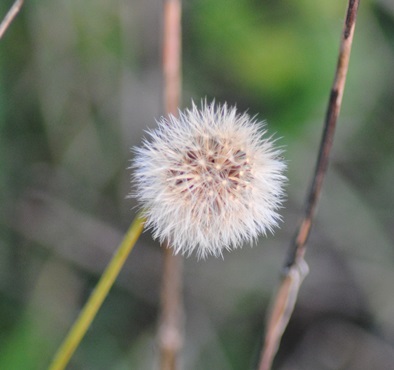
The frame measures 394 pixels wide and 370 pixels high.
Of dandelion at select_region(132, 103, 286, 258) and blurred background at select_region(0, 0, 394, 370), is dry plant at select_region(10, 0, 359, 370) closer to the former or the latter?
dandelion at select_region(132, 103, 286, 258)

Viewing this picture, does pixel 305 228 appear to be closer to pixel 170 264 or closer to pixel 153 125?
pixel 170 264

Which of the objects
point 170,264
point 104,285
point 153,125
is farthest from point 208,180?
point 153,125

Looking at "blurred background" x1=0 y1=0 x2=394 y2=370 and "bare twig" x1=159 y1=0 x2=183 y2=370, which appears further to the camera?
"blurred background" x1=0 y1=0 x2=394 y2=370

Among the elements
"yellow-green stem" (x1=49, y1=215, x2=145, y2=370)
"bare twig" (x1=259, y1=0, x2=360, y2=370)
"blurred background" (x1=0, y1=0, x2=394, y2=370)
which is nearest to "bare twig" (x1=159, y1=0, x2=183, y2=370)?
"bare twig" (x1=259, y1=0, x2=360, y2=370)

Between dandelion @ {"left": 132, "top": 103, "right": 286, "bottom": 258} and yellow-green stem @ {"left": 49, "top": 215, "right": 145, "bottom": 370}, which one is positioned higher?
dandelion @ {"left": 132, "top": 103, "right": 286, "bottom": 258}

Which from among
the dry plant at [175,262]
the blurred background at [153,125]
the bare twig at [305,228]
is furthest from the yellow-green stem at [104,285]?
the blurred background at [153,125]

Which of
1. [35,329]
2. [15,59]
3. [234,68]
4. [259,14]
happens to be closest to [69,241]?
[35,329]
